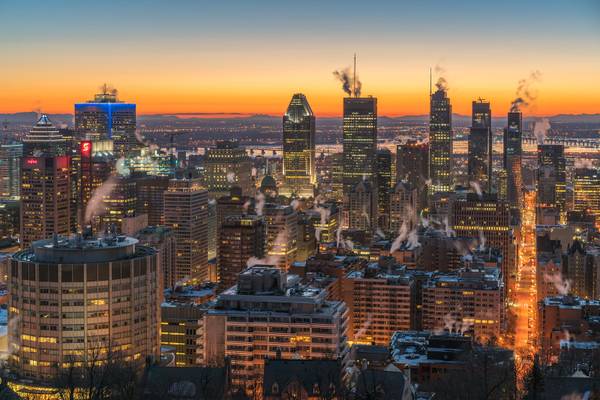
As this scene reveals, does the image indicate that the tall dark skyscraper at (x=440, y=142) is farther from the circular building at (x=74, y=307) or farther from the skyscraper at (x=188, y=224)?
the circular building at (x=74, y=307)

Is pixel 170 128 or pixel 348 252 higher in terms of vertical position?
pixel 170 128

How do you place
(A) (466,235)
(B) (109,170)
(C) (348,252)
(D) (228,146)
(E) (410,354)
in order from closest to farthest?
(E) (410,354) → (C) (348,252) → (A) (466,235) → (B) (109,170) → (D) (228,146)

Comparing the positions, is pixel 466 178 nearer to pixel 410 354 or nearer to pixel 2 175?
pixel 2 175

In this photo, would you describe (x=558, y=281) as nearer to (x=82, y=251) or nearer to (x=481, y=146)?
(x=82, y=251)

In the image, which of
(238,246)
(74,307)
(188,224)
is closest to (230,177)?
(188,224)

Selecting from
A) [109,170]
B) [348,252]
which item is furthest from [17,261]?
[109,170]
